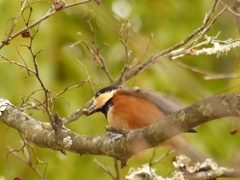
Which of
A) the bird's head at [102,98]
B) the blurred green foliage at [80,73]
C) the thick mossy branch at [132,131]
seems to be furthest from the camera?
the blurred green foliage at [80,73]

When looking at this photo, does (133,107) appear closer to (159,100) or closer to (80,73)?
(159,100)

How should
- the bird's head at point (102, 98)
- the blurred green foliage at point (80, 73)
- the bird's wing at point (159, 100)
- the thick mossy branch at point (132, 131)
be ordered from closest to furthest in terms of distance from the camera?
the thick mossy branch at point (132, 131) → the bird's wing at point (159, 100) → the bird's head at point (102, 98) → the blurred green foliage at point (80, 73)

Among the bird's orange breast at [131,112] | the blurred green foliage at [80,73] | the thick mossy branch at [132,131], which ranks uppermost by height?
the blurred green foliage at [80,73]

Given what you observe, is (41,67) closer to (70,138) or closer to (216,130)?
(70,138)

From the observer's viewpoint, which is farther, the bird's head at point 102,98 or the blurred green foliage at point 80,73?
the blurred green foliage at point 80,73

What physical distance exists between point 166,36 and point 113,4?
866 millimetres

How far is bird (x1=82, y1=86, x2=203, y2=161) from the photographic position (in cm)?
354

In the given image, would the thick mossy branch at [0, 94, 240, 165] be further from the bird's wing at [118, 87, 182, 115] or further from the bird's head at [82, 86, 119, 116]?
the bird's wing at [118, 87, 182, 115]

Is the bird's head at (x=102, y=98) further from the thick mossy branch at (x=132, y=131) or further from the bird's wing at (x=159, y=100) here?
the thick mossy branch at (x=132, y=131)

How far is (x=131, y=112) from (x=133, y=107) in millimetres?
90

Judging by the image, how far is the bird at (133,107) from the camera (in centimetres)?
354

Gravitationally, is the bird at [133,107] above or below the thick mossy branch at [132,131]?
above

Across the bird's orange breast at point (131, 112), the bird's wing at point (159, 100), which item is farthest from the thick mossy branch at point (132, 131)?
the bird's wing at point (159, 100)

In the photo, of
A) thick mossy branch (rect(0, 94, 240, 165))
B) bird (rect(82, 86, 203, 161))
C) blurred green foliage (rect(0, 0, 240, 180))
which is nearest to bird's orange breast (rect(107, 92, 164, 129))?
bird (rect(82, 86, 203, 161))
